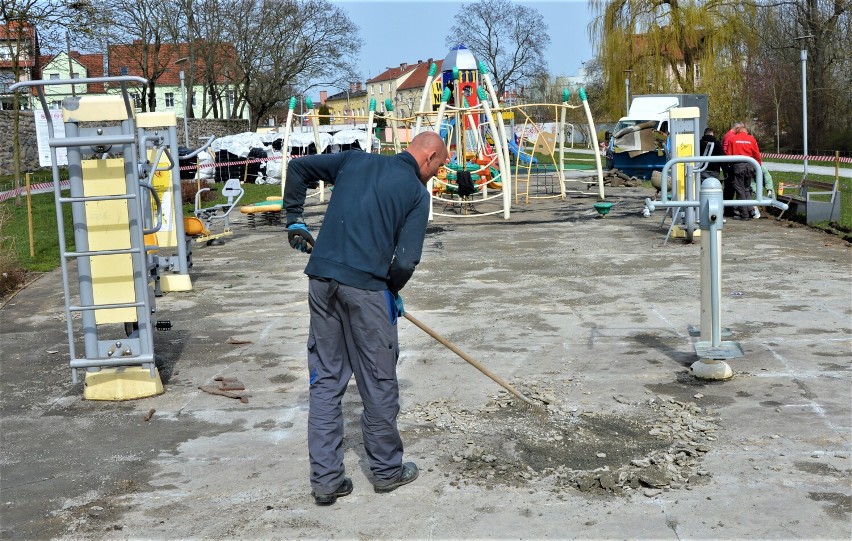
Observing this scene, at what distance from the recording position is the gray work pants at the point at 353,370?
14.3 feet

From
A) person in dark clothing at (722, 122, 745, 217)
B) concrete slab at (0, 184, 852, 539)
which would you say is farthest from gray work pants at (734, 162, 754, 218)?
concrete slab at (0, 184, 852, 539)

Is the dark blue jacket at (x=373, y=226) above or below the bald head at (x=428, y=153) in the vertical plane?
below

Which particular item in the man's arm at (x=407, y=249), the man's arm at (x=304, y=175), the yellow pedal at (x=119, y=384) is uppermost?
the man's arm at (x=304, y=175)

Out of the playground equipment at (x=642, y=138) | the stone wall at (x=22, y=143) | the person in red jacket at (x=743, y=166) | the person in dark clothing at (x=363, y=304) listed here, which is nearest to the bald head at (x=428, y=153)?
the person in dark clothing at (x=363, y=304)

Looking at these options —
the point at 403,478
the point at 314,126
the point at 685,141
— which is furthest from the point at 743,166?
the point at 403,478

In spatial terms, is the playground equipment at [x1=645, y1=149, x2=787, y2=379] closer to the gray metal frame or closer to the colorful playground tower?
the gray metal frame

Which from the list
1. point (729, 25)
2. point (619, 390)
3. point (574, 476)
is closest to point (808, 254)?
point (619, 390)

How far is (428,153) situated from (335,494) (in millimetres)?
1718

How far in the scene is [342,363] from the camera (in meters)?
4.48

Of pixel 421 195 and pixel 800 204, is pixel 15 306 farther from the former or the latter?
pixel 800 204

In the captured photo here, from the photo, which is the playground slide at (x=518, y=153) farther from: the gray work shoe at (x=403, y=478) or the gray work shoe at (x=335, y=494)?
the gray work shoe at (x=335, y=494)

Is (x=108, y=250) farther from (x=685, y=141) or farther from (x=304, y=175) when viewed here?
(x=685, y=141)

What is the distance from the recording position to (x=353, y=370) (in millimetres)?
4480

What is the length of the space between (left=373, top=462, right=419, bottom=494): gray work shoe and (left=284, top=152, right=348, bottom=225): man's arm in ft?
4.70
